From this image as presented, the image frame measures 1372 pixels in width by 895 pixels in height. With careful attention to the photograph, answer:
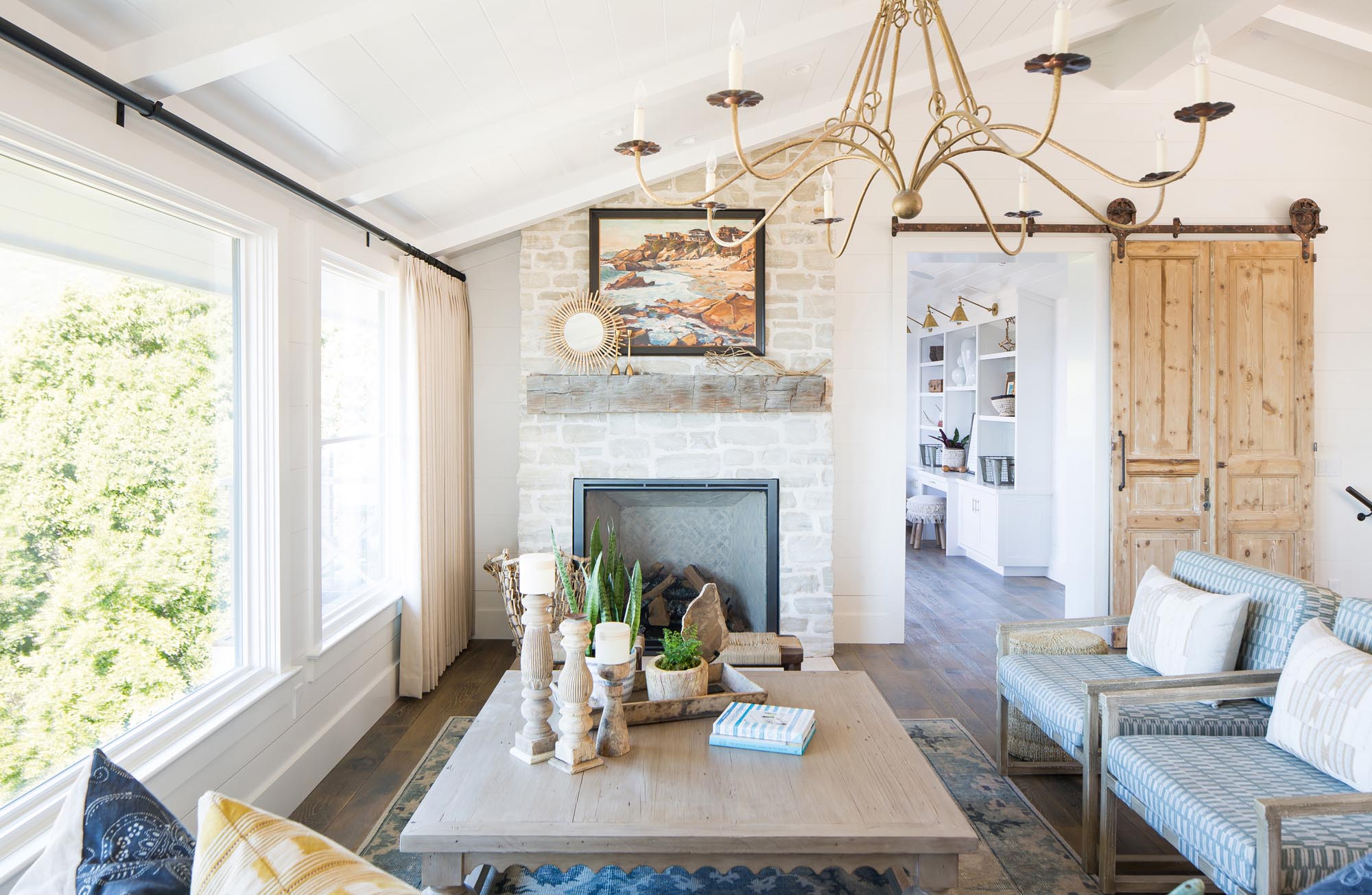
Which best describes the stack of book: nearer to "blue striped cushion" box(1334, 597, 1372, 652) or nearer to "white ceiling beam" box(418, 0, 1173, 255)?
"blue striped cushion" box(1334, 597, 1372, 652)

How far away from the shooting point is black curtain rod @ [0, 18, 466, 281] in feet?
5.47

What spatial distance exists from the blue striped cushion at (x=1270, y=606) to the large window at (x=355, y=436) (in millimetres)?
3177

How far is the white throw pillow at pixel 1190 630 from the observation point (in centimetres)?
262

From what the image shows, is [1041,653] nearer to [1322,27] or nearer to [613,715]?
[613,715]

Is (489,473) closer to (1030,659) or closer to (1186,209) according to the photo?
(1030,659)

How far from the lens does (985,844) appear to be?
2611 mm

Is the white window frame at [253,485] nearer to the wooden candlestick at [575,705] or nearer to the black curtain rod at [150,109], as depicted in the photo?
the black curtain rod at [150,109]

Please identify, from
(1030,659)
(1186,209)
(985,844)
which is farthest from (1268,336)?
(985,844)

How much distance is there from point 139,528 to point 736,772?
169 centimetres

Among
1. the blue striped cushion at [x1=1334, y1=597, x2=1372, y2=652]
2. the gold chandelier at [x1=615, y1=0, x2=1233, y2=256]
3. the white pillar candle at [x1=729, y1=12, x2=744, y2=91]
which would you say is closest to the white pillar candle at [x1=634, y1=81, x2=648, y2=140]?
the gold chandelier at [x1=615, y1=0, x2=1233, y2=256]

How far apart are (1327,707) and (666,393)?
2950 millimetres

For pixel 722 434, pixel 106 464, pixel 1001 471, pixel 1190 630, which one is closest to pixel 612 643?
pixel 106 464

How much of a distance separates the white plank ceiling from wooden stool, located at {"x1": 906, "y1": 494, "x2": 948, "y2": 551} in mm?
4057

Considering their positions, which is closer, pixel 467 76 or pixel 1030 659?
pixel 467 76
